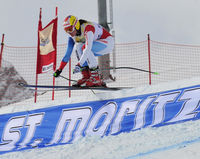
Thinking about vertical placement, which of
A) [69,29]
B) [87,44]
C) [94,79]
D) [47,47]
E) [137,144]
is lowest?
[137,144]

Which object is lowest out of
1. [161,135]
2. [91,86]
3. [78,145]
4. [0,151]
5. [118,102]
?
[0,151]

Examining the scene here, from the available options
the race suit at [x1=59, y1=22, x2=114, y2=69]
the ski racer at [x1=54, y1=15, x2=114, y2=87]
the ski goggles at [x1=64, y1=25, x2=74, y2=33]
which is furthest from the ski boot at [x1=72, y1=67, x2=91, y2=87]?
the ski goggles at [x1=64, y1=25, x2=74, y2=33]

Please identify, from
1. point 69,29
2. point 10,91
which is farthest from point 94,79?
point 10,91

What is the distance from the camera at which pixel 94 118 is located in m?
4.29

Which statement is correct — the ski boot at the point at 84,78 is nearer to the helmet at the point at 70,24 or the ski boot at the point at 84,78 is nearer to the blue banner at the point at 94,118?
the blue banner at the point at 94,118

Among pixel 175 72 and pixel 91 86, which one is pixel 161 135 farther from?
pixel 175 72

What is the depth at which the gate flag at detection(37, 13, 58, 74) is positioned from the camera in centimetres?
546

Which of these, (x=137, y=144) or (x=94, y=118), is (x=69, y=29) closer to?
(x=94, y=118)

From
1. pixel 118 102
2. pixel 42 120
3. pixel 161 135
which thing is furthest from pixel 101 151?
pixel 42 120

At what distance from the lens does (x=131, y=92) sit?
4375 mm

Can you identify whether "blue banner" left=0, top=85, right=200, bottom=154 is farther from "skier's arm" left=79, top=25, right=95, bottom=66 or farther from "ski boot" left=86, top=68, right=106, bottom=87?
"skier's arm" left=79, top=25, right=95, bottom=66

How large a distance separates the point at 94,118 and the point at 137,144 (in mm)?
1238

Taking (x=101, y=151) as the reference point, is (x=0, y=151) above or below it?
below

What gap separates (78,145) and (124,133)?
79cm
